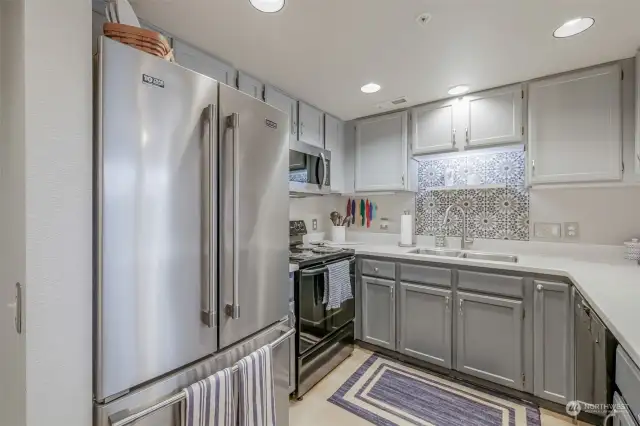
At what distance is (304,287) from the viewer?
2031mm

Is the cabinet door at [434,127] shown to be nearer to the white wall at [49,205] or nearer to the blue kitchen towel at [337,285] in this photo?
the blue kitchen towel at [337,285]

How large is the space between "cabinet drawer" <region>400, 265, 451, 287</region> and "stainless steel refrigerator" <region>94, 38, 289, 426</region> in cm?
145

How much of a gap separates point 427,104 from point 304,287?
80.3 inches

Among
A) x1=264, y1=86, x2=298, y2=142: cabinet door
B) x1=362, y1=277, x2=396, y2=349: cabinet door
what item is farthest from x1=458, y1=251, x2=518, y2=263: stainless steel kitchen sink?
x1=264, y1=86, x2=298, y2=142: cabinet door

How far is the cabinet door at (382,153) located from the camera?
294cm

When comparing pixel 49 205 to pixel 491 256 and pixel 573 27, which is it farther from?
pixel 491 256

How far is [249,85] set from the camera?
218 centimetres

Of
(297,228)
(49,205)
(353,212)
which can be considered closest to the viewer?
(49,205)

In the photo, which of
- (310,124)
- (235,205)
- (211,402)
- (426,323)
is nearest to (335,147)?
(310,124)

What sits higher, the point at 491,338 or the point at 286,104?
the point at 286,104

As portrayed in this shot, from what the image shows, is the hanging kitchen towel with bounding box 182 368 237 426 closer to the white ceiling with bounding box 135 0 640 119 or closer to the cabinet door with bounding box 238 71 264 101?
the white ceiling with bounding box 135 0 640 119

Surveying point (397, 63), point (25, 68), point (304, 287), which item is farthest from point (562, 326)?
point (25, 68)

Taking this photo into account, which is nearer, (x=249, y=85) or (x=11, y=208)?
(x=11, y=208)

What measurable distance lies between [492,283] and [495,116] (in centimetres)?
137
